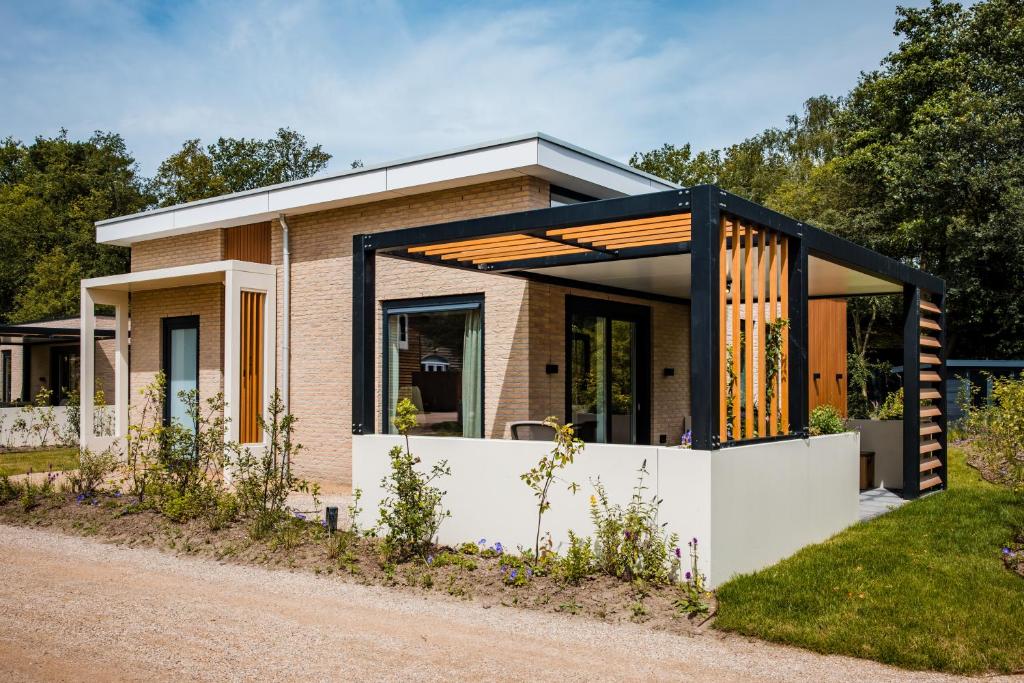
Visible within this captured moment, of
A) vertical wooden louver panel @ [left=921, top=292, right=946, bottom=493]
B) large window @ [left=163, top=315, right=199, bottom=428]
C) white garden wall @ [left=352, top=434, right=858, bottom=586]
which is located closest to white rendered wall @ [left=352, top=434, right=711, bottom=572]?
white garden wall @ [left=352, top=434, right=858, bottom=586]

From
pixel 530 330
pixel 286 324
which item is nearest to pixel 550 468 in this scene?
pixel 530 330

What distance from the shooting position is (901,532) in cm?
786

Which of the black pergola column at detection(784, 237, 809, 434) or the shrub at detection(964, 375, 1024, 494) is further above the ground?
the black pergola column at detection(784, 237, 809, 434)

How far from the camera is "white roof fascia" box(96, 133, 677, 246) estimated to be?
9.91 metres

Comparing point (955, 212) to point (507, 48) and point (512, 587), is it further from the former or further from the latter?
point (512, 587)

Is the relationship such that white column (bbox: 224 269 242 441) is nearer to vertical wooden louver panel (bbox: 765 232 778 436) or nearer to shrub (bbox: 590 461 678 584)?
shrub (bbox: 590 461 678 584)

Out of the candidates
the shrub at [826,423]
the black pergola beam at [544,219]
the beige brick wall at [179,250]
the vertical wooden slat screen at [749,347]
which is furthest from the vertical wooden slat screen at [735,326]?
the beige brick wall at [179,250]

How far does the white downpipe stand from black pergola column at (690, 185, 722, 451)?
318 inches

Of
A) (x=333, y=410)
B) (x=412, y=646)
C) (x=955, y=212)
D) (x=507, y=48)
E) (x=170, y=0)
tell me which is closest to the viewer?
(x=412, y=646)

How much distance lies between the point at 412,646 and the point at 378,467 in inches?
114

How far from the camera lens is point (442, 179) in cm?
1050

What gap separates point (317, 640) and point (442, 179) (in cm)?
652

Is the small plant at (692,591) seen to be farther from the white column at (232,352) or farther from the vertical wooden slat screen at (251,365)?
the vertical wooden slat screen at (251,365)

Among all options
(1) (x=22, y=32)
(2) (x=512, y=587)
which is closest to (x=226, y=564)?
(2) (x=512, y=587)
